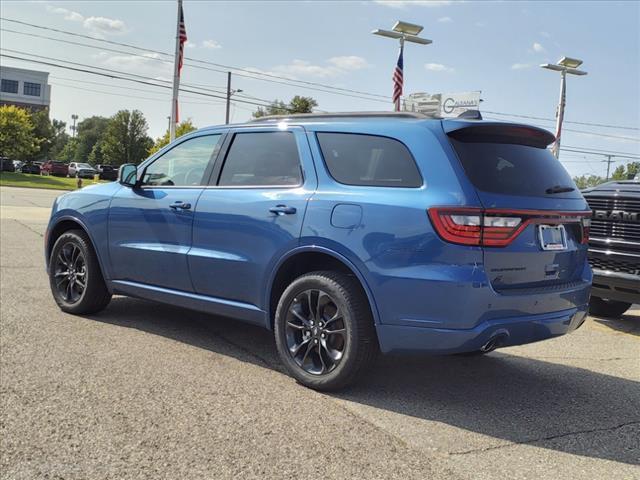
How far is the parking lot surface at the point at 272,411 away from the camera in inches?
117

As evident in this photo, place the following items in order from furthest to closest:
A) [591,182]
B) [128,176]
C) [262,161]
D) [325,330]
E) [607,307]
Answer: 1. [591,182]
2. [607,307]
3. [128,176]
4. [262,161]
5. [325,330]

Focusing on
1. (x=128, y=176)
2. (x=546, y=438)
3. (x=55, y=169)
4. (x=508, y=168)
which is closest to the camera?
Result: (x=546, y=438)

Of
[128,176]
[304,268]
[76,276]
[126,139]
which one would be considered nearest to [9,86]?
[126,139]

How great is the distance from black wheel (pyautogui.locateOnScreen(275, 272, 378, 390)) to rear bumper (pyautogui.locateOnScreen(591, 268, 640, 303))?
3.40m

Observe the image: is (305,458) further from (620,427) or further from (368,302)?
(620,427)

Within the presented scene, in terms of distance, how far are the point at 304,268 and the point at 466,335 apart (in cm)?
125

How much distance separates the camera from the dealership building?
361 ft

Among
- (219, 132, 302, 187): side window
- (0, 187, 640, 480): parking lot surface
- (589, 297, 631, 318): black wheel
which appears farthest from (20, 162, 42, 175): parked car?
(219, 132, 302, 187): side window

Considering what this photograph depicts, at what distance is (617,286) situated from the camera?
6.12 meters

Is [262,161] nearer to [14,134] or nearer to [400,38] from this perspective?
[400,38]

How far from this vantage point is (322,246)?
13.0ft

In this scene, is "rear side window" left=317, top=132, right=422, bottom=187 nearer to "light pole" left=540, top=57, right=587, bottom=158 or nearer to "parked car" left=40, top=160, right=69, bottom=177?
"light pole" left=540, top=57, right=587, bottom=158

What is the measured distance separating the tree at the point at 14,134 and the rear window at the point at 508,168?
5383cm

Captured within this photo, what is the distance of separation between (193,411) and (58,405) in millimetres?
762
